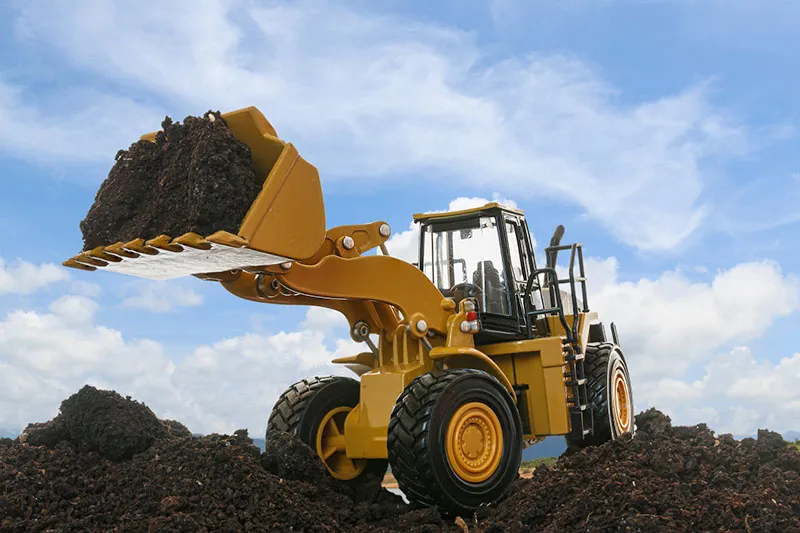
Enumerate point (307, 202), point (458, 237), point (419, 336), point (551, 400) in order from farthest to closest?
point (458, 237), point (551, 400), point (419, 336), point (307, 202)

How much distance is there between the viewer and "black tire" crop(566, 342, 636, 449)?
29.8 feet

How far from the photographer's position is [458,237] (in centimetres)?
920

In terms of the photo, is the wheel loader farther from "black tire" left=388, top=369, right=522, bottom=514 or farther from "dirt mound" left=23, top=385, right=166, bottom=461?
"dirt mound" left=23, top=385, right=166, bottom=461

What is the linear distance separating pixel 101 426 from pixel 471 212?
4.53 meters

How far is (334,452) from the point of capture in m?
8.22

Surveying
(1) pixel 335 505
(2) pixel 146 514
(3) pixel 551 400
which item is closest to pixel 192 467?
(2) pixel 146 514

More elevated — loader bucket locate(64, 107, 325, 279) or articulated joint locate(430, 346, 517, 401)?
loader bucket locate(64, 107, 325, 279)

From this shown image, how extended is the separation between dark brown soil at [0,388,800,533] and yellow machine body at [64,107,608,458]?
92 centimetres

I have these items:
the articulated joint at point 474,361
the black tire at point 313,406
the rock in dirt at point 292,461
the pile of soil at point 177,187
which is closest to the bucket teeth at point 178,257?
the pile of soil at point 177,187

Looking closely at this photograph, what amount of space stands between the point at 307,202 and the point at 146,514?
8.99 ft

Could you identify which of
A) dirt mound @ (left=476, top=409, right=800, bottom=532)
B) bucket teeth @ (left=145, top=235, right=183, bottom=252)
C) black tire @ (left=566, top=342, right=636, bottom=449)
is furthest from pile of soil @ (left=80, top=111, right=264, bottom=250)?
black tire @ (left=566, top=342, right=636, bottom=449)

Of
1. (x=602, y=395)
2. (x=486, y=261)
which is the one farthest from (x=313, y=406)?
(x=602, y=395)

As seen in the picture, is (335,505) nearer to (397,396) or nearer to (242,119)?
(397,396)

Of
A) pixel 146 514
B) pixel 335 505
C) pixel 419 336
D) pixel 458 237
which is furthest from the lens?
pixel 458 237
